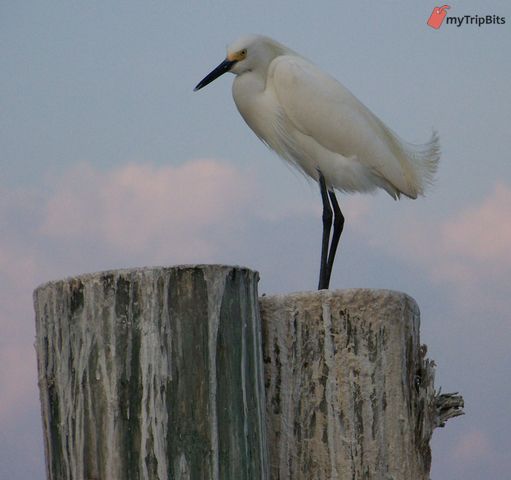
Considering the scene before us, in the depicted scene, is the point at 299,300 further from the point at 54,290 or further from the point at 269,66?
the point at 269,66

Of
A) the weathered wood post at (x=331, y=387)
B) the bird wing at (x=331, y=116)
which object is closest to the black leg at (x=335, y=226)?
the bird wing at (x=331, y=116)

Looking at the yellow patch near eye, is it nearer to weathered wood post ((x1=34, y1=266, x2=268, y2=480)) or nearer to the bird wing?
the bird wing

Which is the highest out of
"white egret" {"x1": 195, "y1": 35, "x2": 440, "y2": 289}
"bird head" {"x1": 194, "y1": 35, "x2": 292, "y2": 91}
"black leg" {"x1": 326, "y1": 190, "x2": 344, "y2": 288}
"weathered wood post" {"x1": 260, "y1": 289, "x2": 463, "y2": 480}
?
"bird head" {"x1": 194, "y1": 35, "x2": 292, "y2": 91}

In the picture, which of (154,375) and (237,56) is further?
(237,56)

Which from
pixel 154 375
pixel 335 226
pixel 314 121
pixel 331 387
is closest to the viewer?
pixel 154 375

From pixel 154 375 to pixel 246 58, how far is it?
9.69ft

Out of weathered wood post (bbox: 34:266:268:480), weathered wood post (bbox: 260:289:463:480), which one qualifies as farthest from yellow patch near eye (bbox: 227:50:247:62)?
weathered wood post (bbox: 34:266:268:480)

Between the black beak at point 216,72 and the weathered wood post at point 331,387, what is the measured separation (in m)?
2.29

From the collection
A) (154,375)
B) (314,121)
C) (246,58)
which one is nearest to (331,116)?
(314,121)

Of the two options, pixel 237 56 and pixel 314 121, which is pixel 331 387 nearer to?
pixel 314 121

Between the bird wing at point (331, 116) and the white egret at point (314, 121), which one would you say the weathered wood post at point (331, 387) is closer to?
the white egret at point (314, 121)

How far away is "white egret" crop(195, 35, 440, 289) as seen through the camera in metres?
5.44

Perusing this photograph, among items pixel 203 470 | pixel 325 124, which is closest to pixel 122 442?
pixel 203 470

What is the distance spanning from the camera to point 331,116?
18.0ft
